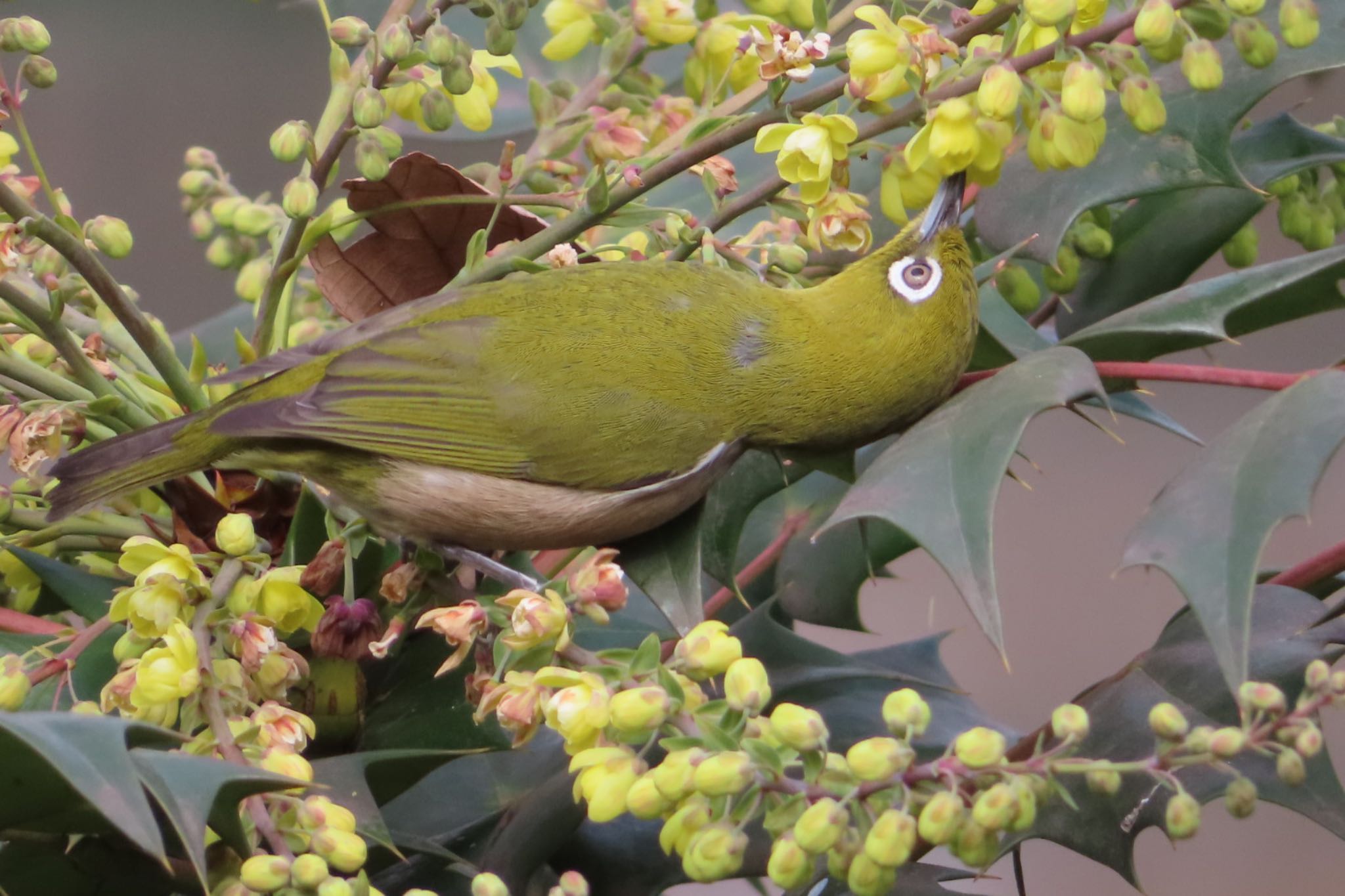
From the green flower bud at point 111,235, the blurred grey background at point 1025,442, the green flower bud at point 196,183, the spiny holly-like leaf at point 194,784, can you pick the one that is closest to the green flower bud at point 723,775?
the spiny holly-like leaf at point 194,784

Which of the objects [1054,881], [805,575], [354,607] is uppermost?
[354,607]

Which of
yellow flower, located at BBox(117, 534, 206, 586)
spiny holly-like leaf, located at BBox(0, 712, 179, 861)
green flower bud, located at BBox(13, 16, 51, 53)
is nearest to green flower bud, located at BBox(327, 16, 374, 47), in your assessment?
green flower bud, located at BBox(13, 16, 51, 53)

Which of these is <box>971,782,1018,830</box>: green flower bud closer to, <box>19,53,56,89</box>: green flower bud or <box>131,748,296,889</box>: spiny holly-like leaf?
<box>131,748,296,889</box>: spiny holly-like leaf

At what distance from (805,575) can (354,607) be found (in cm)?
26

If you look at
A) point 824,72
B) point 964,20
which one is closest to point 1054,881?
point 824,72

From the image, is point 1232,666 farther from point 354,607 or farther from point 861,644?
point 861,644

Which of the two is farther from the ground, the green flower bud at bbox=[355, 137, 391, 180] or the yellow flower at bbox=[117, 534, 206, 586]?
the green flower bud at bbox=[355, 137, 391, 180]

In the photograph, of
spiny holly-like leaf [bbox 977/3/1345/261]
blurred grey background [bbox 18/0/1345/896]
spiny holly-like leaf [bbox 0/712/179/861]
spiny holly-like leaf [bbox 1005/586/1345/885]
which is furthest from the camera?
blurred grey background [bbox 18/0/1345/896]

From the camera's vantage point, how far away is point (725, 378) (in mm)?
769

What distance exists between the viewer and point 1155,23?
57 centimetres

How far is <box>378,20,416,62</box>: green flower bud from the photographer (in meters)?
0.64

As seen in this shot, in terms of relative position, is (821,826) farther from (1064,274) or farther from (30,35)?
(30,35)

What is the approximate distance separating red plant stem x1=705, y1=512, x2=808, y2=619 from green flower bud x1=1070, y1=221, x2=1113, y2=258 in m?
0.21

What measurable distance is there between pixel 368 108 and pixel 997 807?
413 millimetres
